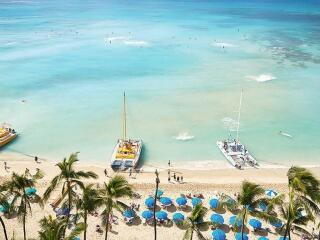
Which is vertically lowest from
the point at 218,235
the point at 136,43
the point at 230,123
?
the point at 218,235

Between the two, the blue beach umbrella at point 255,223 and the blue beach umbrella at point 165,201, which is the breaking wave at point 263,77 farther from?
the blue beach umbrella at point 255,223

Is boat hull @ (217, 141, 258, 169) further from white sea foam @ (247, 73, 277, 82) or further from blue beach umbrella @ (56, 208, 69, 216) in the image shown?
white sea foam @ (247, 73, 277, 82)

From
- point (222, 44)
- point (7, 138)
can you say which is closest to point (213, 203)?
point (7, 138)

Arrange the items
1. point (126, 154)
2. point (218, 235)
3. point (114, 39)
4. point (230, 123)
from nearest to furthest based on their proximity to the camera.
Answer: point (218, 235) < point (126, 154) < point (230, 123) < point (114, 39)

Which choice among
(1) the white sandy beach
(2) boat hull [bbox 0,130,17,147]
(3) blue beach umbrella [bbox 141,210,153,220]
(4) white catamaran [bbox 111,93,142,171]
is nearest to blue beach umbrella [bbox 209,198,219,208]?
(1) the white sandy beach

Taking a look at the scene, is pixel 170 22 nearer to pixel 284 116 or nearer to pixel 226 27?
pixel 226 27

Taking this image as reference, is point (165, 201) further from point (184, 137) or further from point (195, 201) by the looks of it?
point (184, 137)

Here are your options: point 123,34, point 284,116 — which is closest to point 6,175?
point 284,116
